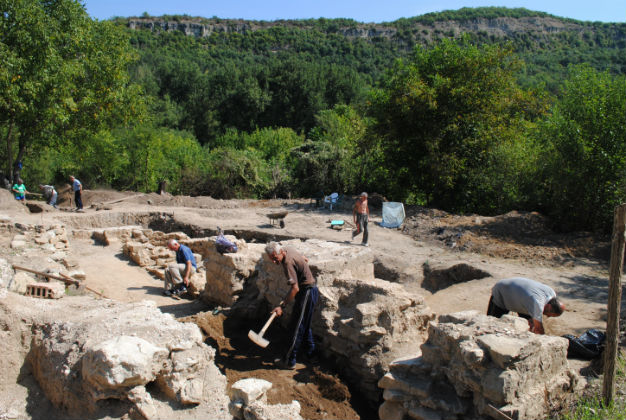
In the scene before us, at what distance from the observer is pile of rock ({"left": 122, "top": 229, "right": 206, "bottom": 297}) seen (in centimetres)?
1044

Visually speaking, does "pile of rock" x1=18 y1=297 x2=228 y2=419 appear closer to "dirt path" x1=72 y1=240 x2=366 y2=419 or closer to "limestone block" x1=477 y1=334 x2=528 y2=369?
"dirt path" x1=72 y1=240 x2=366 y2=419

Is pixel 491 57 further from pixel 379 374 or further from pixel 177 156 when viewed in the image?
pixel 177 156

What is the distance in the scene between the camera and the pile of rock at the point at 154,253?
34.3ft

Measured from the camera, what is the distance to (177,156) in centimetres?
3023

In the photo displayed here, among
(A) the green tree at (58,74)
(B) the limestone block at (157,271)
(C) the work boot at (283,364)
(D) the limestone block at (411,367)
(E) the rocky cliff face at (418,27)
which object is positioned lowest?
(B) the limestone block at (157,271)

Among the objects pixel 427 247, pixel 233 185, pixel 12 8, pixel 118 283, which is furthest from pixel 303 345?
pixel 233 185

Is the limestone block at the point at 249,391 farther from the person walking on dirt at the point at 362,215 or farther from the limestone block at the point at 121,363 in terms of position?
the person walking on dirt at the point at 362,215

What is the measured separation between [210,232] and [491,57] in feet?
38.7

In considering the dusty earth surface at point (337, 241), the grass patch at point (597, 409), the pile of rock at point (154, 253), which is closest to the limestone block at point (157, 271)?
the pile of rock at point (154, 253)

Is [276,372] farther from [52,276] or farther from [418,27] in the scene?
[418,27]

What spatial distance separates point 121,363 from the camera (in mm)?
4223

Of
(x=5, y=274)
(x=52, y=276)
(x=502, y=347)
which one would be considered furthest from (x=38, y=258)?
(x=502, y=347)

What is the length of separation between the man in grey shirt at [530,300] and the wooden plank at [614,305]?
0.83 metres

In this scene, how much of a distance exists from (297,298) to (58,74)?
46.1 feet
